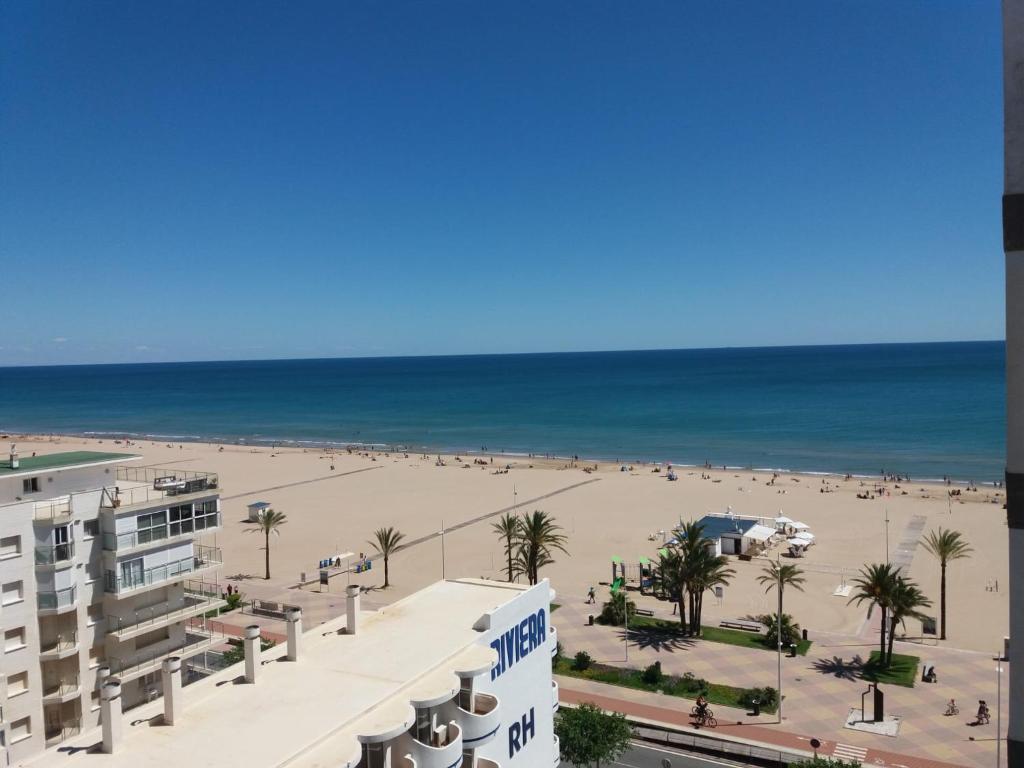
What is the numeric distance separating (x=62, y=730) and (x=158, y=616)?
3.84 m

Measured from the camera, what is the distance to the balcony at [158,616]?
2225cm

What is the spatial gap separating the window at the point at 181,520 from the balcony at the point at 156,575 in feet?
3.14

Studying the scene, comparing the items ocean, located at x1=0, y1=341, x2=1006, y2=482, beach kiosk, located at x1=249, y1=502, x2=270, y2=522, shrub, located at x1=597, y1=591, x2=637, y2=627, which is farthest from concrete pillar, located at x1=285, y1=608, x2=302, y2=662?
ocean, located at x1=0, y1=341, x2=1006, y2=482

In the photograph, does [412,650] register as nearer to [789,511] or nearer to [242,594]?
[242,594]

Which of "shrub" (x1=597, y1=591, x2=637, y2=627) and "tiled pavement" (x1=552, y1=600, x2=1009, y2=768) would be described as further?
"shrub" (x1=597, y1=591, x2=637, y2=627)

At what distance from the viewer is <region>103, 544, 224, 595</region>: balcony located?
22.1 m

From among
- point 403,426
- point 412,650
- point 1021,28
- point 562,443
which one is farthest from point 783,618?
point 403,426

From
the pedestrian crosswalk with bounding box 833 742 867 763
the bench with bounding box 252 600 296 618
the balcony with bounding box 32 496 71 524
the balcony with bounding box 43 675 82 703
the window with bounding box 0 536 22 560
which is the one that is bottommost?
the pedestrian crosswalk with bounding box 833 742 867 763

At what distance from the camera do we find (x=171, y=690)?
12.7 meters

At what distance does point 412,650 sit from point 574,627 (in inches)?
826

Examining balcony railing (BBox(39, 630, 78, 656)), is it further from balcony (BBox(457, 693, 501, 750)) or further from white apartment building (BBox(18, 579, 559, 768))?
balcony (BBox(457, 693, 501, 750))

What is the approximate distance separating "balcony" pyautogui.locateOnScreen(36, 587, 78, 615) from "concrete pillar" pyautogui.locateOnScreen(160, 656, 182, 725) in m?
10.5

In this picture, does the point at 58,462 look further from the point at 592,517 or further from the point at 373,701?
the point at 592,517

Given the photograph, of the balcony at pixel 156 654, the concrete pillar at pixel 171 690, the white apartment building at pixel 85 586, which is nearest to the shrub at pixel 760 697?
the balcony at pixel 156 654
